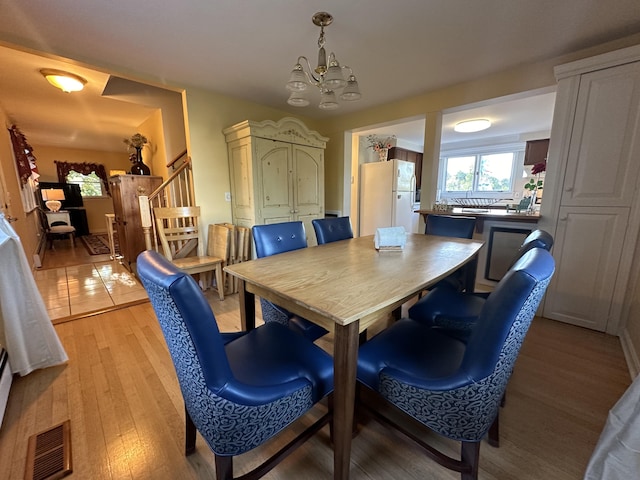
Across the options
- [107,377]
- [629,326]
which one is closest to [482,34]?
[629,326]

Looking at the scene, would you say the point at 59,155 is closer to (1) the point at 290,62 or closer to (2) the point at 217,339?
(1) the point at 290,62

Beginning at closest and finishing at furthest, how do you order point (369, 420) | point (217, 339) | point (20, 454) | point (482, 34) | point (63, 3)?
point (217, 339) → point (20, 454) → point (369, 420) → point (63, 3) → point (482, 34)

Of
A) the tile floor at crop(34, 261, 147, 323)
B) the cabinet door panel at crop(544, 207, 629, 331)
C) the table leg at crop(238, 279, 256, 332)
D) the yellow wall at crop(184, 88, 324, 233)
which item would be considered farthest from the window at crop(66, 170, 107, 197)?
the cabinet door panel at crop(544, 207, 629, 331)

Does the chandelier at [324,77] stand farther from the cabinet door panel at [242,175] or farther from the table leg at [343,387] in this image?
the table leg at [343,387]

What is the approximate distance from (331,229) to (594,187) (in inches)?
85.7

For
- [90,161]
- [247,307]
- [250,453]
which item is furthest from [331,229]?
[90,161]

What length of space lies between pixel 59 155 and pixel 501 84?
991 centimetres

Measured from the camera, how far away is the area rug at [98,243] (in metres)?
5.25

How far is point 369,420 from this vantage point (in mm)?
1395

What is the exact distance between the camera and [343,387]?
3.01 ft

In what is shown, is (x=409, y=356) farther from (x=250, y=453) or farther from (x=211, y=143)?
(x=211, y=143)

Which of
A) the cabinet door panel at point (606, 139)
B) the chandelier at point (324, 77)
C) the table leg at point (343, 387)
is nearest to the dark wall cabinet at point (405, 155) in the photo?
the cabinet door panel at point (606, 139)

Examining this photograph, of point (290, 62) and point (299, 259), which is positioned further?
point (290, 62)

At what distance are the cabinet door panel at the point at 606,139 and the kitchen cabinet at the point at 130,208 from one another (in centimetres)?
510
